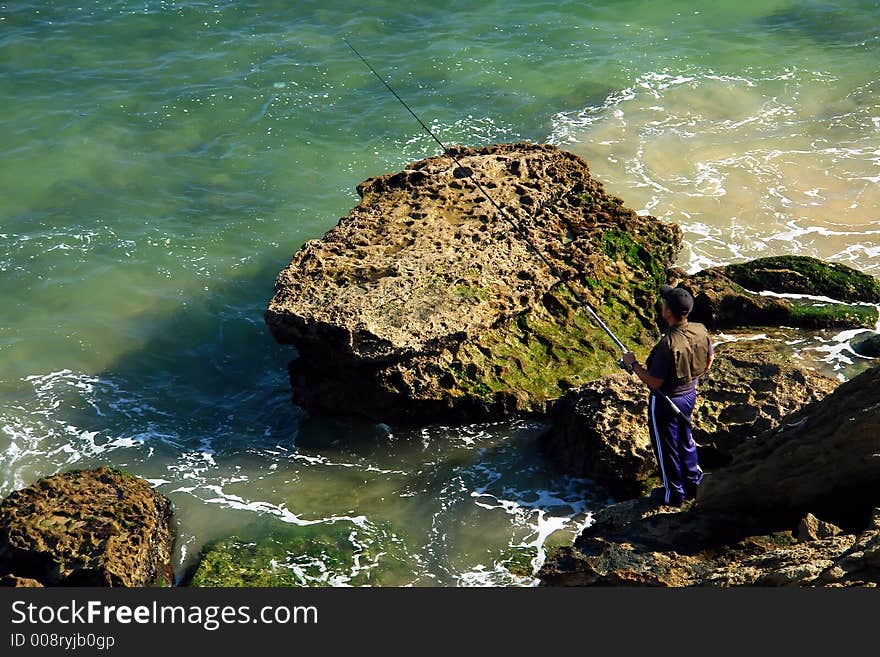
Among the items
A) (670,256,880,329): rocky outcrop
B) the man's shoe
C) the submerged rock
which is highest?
the man's shoe

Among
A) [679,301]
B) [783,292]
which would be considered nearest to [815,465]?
[679,301]

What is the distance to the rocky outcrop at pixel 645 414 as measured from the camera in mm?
8016

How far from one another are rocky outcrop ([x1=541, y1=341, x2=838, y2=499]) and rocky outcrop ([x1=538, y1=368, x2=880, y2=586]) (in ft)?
3.85

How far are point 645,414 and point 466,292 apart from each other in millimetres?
1901

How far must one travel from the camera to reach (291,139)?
1493 centimetres

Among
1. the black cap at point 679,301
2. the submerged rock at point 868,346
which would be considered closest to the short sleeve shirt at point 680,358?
the black cap at point 679,301

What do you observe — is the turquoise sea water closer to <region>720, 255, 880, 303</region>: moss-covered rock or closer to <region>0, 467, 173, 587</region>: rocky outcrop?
<region>0, 467, 173, 587</region>: rocky outcrop

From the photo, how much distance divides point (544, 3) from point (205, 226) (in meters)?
8.84

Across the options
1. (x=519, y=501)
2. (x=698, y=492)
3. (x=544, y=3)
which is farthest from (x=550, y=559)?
(x=544, y=3)

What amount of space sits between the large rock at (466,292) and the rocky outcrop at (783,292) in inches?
18.7

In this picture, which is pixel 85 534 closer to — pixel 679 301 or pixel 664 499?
pixel 664 499

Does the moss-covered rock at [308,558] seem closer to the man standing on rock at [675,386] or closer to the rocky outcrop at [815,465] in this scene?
the man standing on rock at [675,386]

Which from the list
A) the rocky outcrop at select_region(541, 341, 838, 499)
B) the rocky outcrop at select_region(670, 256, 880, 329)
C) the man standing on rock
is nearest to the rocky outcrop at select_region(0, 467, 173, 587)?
the rocky outcrop at select_region(541, 341, 838, 499)

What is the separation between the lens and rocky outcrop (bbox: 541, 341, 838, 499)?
316 inches
